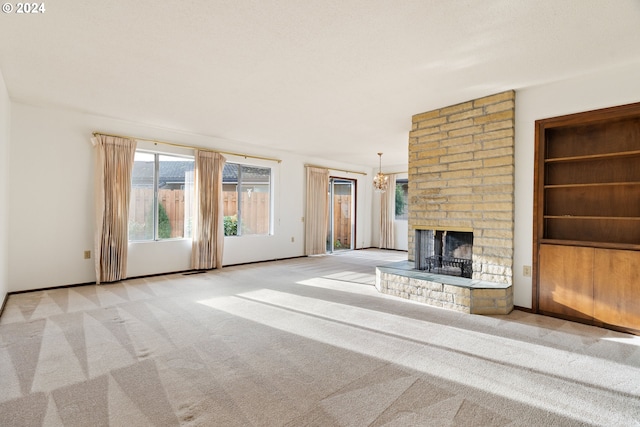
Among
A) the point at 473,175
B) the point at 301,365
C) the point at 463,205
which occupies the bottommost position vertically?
the point at 301,365

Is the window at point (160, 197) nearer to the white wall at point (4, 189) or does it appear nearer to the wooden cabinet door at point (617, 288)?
the white wall at point (4, 189)

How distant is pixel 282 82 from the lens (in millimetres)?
3611

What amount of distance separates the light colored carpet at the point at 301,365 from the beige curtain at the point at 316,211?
420 cm

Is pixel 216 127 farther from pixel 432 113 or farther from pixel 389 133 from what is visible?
pixel 432 113

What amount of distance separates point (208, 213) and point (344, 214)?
4.69 metres

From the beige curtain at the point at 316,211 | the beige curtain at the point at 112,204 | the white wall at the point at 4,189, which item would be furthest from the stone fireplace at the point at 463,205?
the white wall at the point at 4,189

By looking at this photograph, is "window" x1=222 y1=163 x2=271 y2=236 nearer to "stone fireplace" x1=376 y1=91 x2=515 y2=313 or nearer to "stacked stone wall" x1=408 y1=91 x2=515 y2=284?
"stone fireplace" x1=376 y1=91 x2=515 y2=313

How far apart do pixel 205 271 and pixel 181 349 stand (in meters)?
3.52

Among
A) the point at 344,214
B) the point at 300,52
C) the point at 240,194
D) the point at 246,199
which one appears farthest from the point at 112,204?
the point at 344,214

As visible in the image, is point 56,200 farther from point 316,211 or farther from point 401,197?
point 401,197

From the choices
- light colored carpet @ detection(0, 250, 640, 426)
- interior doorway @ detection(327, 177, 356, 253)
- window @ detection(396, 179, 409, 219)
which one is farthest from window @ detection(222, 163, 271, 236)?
window @ detection(396, 179, 409, 219)

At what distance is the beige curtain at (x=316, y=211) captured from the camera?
821cm

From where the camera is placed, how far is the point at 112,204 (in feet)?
16.4

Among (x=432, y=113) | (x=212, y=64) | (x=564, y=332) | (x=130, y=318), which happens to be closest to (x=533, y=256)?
(x=564, y=332)
